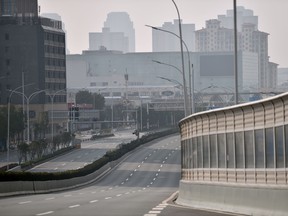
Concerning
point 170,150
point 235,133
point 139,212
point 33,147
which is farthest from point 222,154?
point 170,150

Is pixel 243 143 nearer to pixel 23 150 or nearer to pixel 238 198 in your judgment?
pixel 238 198

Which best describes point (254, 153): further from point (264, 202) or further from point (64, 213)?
point (64, 213)

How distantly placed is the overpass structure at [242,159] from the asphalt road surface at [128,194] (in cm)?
136

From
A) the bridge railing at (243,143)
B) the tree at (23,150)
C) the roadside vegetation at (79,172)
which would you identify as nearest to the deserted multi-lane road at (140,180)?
the roadside vegetation at (79,172)

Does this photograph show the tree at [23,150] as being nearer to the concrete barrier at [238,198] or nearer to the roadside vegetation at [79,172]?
the roadside vegetation at [79,172]

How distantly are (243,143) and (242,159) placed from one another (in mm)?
866

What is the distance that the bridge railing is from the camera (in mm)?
29691

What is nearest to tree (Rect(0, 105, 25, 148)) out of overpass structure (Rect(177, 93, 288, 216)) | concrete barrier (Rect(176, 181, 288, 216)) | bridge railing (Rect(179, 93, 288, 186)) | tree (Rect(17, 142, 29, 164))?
tree (Rect(17, 142, 29, 164))

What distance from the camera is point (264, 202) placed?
30156 millimetres

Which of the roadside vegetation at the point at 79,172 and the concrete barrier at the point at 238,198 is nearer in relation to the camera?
the concrete barrier at the point at 238,198

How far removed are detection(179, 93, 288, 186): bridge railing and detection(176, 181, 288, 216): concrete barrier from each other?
0.36 m

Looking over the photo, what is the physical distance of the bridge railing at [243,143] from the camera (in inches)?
1169

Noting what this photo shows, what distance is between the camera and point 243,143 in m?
34.1

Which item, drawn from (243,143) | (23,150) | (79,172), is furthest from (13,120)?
(243,143)
